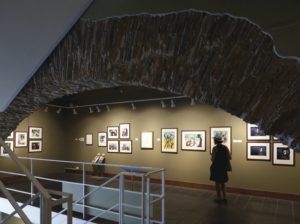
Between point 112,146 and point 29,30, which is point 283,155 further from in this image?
point 29,30

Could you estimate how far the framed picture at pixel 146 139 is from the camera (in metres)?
9.01

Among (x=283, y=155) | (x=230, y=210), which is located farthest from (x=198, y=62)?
(x=283, y=155)

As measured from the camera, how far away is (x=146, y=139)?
9.11 m

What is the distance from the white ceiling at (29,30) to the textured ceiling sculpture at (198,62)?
19cm

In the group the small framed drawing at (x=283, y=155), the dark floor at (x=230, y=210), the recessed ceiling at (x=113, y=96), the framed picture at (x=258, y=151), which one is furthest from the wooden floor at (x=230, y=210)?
the recessed ceiling at (x=113, y=96)

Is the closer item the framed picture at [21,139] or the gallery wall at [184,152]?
the gallery wall at [184,152]

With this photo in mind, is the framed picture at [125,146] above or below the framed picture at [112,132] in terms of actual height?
below

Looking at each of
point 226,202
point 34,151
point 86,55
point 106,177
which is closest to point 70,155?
point 34,151

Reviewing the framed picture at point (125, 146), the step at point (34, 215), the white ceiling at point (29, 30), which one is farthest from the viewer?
the framed picture at point (125, 146)

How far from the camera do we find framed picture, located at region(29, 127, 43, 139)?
1033 centimetres

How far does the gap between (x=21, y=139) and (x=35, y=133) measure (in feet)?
1.97

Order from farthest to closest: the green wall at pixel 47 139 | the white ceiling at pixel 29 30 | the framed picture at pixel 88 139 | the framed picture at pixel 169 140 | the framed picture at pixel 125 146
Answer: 1. the framed picture at pixel 88 139
2. the green wall at pixel 47 139
3. the framed picture at pixel 125 146
4. the framed picture at pixel 169 140
5. the white ceiling at pixel 29 30

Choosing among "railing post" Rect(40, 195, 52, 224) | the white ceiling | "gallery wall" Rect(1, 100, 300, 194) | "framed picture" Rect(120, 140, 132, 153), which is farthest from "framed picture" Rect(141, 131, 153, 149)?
"railing post" Rect(40, 195, 52, 224)

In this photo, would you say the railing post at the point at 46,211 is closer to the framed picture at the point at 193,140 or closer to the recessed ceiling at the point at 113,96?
the framed picture at the point at 193,140
